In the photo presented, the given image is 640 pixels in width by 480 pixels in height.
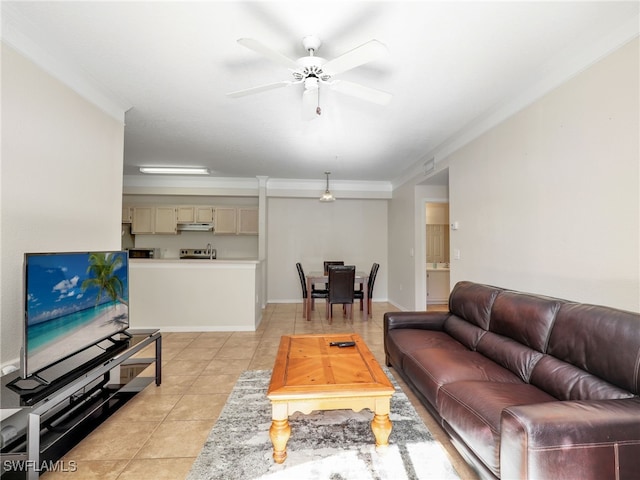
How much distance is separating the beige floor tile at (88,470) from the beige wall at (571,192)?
3.11 meters

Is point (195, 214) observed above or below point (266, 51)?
below

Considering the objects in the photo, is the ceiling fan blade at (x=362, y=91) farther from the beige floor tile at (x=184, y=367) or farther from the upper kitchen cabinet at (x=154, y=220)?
the upper kitchen cabinet at (x=154, y=220)

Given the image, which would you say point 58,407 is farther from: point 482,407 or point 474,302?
point 474,302

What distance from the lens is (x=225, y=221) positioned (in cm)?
624

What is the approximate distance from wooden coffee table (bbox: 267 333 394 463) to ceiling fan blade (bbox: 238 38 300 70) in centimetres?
189

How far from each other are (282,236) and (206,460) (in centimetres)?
516

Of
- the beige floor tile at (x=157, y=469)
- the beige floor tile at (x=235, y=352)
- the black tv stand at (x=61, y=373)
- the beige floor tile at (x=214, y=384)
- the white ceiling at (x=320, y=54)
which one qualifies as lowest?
the beige floor tile at (x=235, y=352)

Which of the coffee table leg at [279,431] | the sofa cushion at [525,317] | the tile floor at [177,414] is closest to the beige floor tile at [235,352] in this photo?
the tile floor at [177,414]

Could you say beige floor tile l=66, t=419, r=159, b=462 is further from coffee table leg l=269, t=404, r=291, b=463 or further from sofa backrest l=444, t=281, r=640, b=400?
sofa backrest l=444, t=281, r=640, b=400

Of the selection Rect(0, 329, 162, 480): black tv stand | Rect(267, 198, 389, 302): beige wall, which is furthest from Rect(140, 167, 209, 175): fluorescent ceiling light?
Rect(0, 329, 162, 480): black tv stand

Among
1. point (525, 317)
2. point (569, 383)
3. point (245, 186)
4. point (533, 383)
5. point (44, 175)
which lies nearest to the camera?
point (569, 383)

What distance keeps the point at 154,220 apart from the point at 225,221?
1.44 metres
